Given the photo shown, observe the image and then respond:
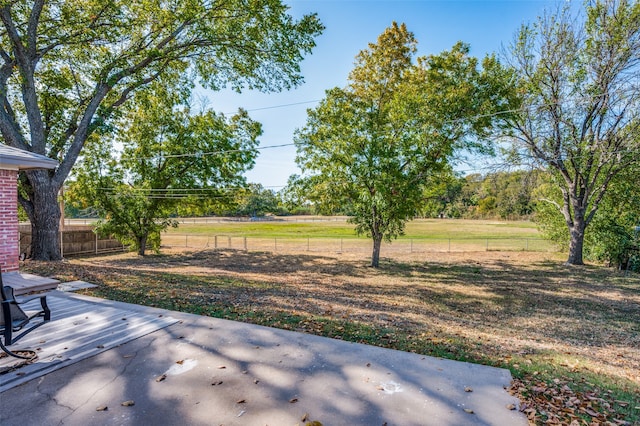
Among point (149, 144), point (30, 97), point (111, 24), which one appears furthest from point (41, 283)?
point (149, 144)

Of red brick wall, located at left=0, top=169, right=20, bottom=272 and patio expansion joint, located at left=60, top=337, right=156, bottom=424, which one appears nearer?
patio expansion joint, located at left=60, top=337, right=156, bottom=424

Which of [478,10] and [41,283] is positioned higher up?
[478,10]

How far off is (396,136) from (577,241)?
10918mm

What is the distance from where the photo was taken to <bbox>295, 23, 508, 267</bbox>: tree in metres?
13.4

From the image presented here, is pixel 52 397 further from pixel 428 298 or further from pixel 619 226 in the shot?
pixel 619 226

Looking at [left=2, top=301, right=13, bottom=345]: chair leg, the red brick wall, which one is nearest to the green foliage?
[left=2, top=301, right=13, bottom=345]: chair leg

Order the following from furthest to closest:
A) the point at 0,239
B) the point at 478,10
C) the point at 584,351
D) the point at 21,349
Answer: the point at 478,10
the point at 0,239
the point at 584,351
the point at 21,349

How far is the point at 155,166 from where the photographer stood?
18422 millimetres

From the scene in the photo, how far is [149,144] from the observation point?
59.7 feet

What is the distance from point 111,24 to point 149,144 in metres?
8.36

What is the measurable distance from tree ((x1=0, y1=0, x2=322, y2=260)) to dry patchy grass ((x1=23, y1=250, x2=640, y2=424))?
4.43 metres

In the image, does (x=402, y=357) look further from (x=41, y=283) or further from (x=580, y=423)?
(x=41, y=283)

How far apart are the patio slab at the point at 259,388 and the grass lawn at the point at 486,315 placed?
1.63ft

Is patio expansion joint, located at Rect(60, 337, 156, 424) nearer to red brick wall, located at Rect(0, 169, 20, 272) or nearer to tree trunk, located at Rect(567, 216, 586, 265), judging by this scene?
red brick wall, located at Rect(0, 169, 20, 272)
